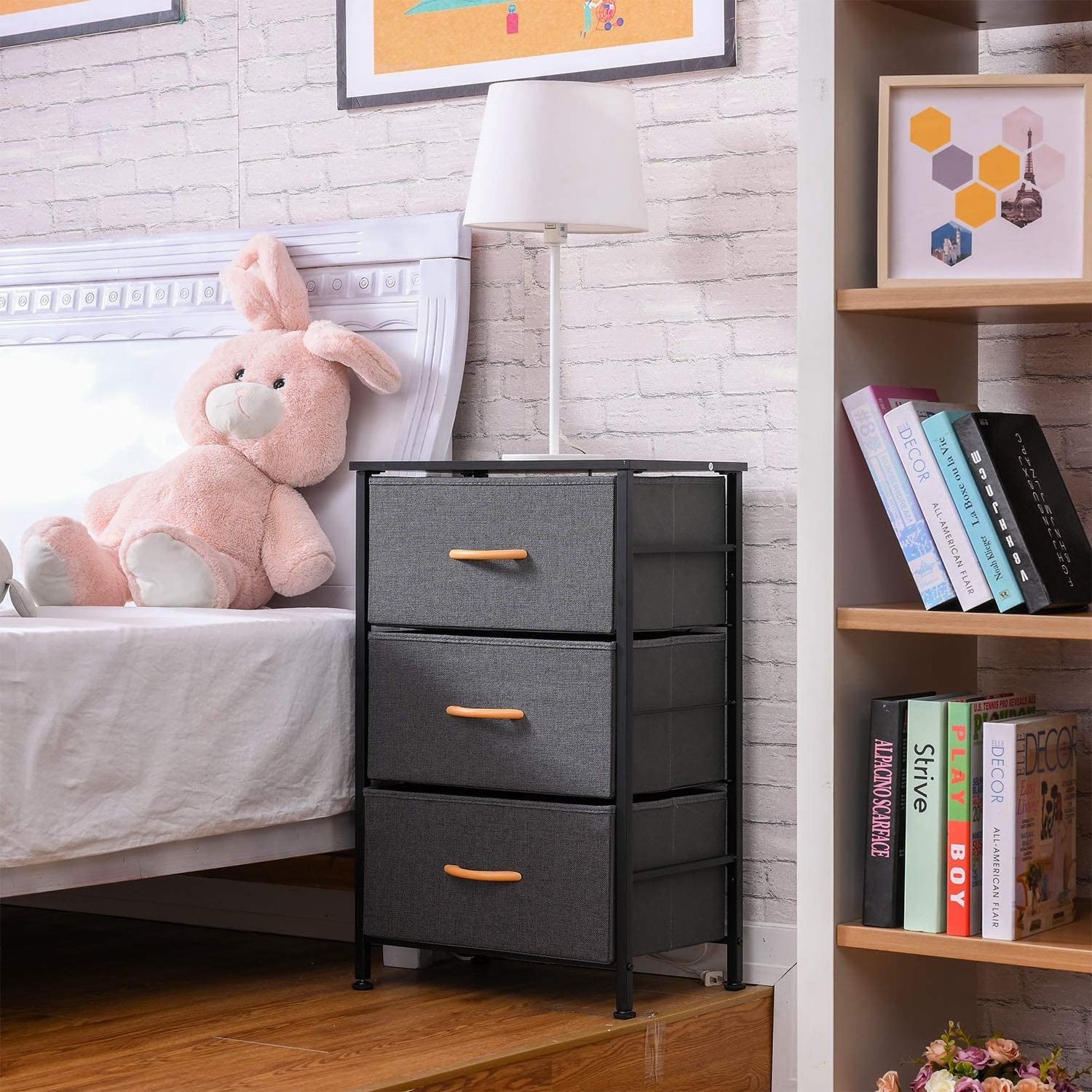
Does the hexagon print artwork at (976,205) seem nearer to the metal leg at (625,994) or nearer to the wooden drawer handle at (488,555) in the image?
the wooden drawer handle at (488,555)

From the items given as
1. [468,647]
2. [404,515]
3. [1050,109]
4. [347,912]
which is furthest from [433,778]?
[1050,109]

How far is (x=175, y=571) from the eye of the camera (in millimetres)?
2344

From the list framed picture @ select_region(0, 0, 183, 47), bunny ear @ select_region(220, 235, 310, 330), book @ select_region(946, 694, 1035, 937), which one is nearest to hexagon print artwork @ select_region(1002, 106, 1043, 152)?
book @ select_region(946, 694, 1035, 937)

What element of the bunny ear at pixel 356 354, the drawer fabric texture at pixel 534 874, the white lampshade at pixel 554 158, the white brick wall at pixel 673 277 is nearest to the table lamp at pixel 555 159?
the white lampshade at pixel 554 158

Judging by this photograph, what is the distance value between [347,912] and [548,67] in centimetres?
136

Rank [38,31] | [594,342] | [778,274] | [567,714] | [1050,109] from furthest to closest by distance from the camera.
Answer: [38,31]
[594,342]
[778,274]
[567,714]
[1050,109]

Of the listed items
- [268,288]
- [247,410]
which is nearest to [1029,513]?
[247,410]

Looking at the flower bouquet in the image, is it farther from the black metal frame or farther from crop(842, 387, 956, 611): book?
crop(842, 387, 956, 611): book

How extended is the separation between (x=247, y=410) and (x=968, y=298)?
3.70 feet

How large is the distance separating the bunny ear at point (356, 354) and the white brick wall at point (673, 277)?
178 millimetres

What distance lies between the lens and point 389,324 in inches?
101

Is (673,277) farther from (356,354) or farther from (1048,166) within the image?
(1048,166)

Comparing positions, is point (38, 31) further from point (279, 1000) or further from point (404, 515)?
point (279, 1000)

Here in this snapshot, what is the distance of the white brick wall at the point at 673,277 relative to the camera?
217 cm
